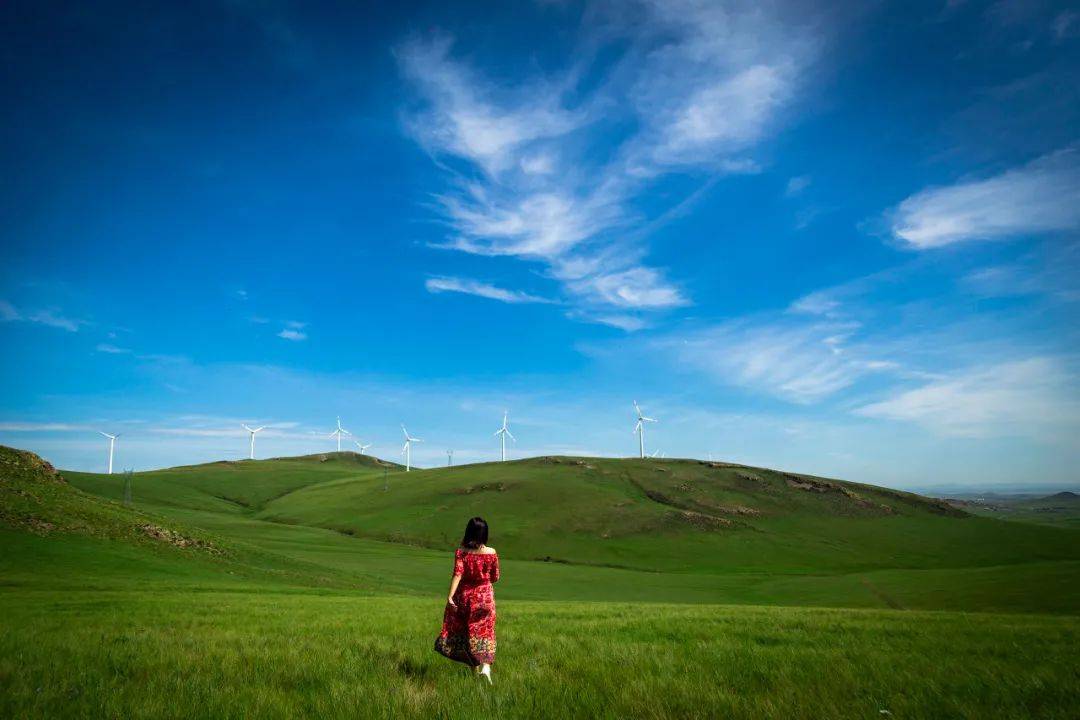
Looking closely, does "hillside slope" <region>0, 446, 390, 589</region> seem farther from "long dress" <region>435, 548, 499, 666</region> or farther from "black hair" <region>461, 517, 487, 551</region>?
"black hair" <region>461, 517, 487, 551</region>

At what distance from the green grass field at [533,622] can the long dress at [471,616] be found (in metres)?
0.39

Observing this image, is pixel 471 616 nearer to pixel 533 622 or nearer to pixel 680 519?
pixel 533 622

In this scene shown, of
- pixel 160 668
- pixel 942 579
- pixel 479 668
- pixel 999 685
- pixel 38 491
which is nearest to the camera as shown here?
pixel 999 685

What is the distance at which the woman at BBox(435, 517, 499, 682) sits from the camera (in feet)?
29.8

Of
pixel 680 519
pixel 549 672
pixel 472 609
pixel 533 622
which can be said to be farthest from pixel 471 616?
pixel 680 519

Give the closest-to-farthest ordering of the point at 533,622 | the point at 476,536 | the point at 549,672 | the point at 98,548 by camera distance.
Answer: the point at 549,672 → the point at 476,536 → the point at 533,622 → the point at 98,548

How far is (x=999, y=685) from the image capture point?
691 centimetres

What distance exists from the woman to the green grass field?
1.24 ft

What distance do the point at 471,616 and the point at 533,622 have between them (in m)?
6.95

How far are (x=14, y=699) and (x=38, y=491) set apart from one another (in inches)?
1806

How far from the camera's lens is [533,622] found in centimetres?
1564

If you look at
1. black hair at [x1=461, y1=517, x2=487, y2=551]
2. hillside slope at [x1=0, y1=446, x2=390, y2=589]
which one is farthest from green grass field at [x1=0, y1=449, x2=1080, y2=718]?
black hair at [x1=461, y1=517, x2=487, y2=551]

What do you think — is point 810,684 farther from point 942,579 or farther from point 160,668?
point 942,579

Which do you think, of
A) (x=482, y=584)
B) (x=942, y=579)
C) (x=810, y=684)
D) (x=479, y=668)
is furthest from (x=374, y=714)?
(x=942, y=579)
